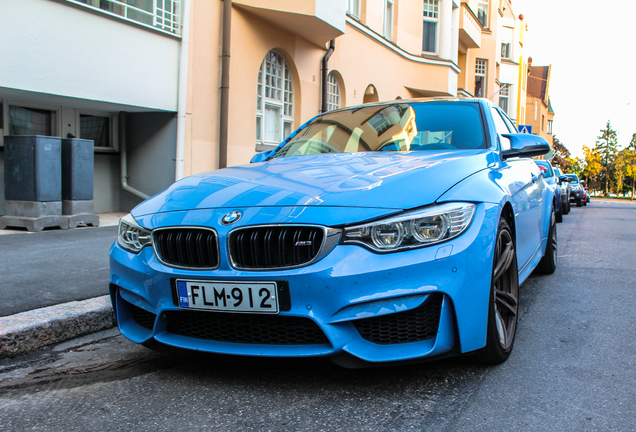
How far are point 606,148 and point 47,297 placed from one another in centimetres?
10186

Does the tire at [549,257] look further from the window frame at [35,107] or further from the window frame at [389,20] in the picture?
the window frame at [389,20]

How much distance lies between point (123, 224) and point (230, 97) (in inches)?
333

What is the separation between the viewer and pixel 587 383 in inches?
107

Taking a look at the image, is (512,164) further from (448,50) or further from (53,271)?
(448,50)

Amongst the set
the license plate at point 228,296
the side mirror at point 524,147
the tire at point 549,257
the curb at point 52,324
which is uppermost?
the side mirror at point 524,147

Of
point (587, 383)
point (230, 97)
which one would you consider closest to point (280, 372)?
point (587, 383)

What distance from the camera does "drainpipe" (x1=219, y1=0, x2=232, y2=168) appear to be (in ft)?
35.6

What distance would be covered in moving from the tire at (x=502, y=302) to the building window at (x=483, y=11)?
3120 cm

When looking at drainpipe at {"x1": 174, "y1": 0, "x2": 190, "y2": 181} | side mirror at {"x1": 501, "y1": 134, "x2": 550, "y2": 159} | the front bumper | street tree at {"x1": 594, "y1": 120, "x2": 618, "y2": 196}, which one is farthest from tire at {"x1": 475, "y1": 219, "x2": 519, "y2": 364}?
street tree at {"x1": 594, "y1": 120, "x2": 618, "y2": 196}

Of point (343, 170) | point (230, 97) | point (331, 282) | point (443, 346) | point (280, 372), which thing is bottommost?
point (280, 372)

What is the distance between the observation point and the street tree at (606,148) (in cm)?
8969

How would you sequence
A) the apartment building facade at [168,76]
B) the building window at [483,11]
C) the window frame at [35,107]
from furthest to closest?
the building window at [483,11] < the window frame at [35,107] < the apartment building facade at [168,76]

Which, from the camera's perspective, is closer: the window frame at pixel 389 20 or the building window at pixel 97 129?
the building window at pixel 97 129

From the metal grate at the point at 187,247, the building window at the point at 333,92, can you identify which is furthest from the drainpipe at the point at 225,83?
the metal grate at the point at 187,247
